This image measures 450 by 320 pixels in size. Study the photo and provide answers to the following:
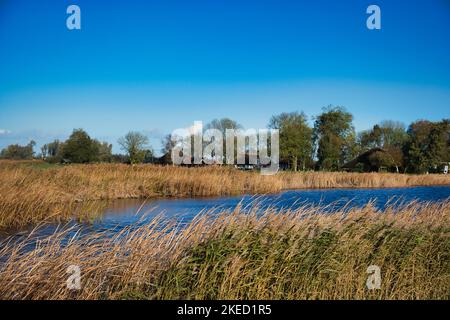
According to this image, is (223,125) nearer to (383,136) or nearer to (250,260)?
(383,136)

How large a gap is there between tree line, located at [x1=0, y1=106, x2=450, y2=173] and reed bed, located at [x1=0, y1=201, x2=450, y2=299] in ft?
144

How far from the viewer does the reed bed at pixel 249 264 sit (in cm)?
521

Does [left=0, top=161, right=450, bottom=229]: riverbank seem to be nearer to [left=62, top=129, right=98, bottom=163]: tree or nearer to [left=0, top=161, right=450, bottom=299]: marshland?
[left=0, top=161, right=450, bottom=299]: marshland

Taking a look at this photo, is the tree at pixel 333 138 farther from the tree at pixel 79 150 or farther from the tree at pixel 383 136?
the tree at pixel 79 150

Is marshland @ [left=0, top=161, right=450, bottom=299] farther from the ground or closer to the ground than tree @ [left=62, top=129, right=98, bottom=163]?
closer to the ground

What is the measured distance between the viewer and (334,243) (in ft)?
20.9

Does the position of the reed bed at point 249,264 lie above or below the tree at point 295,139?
below

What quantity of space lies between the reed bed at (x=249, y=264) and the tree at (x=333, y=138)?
161 feet

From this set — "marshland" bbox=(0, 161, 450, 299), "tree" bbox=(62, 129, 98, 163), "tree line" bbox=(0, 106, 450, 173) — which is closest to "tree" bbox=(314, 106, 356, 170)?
"tree line" bbox=(0, 106, 450, 173)

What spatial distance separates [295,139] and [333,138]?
5.53 metres

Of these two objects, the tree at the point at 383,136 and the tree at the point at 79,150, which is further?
the tree at the point at 383,136

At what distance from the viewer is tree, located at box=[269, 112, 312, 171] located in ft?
186

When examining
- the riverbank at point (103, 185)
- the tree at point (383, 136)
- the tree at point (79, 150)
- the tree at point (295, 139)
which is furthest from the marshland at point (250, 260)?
the tree at point (383, 136)

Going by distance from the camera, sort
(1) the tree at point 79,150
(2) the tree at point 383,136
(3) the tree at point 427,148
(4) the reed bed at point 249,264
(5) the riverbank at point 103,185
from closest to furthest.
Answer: (4) the reed bed at point 249,264 → (5) the riverbank at point 103,185 → (1) the tree at point 79,150 → (3) the tree at point 427,148 → (2) the tree at point 383,136
